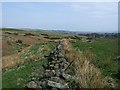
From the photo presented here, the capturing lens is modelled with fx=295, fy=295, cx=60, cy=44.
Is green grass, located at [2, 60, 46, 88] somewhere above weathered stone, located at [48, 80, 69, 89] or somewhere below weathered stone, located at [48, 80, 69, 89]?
below

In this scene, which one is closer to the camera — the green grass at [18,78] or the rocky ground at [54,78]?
the rocky ground at [54,78]

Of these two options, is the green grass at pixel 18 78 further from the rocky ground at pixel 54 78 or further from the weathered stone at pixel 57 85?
the weathered stone at pixel 57 85

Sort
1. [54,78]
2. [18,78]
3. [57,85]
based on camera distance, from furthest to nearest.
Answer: [18,78], [54,78], [57,85]

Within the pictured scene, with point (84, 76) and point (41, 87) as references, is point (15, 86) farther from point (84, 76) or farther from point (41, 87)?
point (84, 76)

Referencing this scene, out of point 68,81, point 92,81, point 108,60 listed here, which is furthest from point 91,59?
point 92,81

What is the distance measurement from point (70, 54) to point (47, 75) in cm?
341

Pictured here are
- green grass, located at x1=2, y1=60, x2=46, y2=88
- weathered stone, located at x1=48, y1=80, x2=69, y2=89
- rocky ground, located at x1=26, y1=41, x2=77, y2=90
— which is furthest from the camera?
green grass, located at x1=2, y1=60, x2=46, y2=88

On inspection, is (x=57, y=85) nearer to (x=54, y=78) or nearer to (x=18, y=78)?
(x=54, y=78)

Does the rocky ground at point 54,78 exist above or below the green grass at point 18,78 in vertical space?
above

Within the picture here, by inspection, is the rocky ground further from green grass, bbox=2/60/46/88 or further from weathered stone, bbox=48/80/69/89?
green grass, bbox=2/60/46/88

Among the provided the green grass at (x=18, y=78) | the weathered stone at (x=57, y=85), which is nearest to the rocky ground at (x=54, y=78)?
the weathered stone at (x=57, y=85)

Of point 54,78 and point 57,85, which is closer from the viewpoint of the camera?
point 57,85

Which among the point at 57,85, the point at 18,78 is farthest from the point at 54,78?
the point at 18,78

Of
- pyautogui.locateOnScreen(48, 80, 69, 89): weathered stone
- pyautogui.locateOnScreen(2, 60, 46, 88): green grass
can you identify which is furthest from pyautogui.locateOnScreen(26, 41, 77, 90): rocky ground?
pyautogui.locateOnScreen(2, 60, 46, 88): green grass
